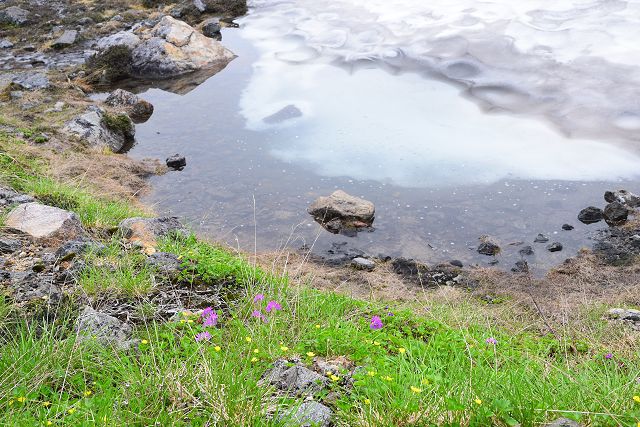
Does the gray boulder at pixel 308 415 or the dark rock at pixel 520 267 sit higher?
the gray boulder at pixel 308 415

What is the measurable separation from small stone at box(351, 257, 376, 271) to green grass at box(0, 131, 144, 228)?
273cm

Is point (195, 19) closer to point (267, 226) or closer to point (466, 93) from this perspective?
point (466, 93)

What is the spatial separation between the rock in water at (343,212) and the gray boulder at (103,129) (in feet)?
14.5

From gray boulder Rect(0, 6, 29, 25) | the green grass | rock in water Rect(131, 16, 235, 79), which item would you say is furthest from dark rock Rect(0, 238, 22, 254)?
gray boulder Rect(0, 6, 29, 25)

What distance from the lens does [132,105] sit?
39.8 ft

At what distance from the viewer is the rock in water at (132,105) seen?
12.0 meters

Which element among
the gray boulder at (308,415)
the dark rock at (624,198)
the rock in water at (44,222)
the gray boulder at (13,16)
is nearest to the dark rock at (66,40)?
the gray boulder at (13,16)

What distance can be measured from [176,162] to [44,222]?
435cm

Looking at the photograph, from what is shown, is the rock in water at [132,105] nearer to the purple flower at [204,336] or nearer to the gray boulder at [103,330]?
the gray boulder at [103,330]

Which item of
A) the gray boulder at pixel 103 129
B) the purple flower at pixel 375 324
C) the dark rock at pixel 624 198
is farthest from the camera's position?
the gray boulder at pixel 103 129

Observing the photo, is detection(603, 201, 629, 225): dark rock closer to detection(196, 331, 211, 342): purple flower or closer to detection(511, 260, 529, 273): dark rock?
detection(511, 260, 529, 273): dark rock

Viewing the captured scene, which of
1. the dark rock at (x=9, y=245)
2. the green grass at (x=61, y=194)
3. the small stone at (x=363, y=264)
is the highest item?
the dark rock at (x=9, y=245)

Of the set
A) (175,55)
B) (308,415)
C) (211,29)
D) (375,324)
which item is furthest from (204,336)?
(211,29)

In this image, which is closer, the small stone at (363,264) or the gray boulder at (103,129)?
the small stone at (363,264)
